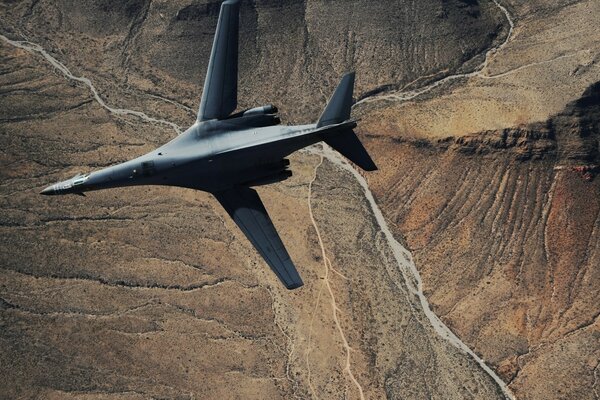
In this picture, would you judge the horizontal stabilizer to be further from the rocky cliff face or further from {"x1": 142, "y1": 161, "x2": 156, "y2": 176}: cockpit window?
the rocky cliff face

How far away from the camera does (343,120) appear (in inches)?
2318

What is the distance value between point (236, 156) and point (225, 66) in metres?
9.16

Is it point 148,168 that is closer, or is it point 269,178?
point 148,168

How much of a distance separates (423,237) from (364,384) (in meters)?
20.6

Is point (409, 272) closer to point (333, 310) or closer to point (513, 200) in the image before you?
point (333, 310)

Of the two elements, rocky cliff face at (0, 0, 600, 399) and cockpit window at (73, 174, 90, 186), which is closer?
cockpit window at (73, 174, 90, 186)

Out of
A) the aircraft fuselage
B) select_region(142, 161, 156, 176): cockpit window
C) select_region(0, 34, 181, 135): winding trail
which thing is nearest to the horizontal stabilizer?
the aircraft fuselage

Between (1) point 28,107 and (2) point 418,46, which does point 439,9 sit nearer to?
(2) point 418,46

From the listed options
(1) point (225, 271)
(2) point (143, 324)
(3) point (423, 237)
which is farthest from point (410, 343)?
(2) point (143, 324)

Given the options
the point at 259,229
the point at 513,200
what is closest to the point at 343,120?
the point at 259,229

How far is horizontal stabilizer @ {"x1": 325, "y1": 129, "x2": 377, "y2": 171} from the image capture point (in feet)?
195

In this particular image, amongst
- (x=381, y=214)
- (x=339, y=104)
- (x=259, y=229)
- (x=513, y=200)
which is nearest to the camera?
(x=339, y=104)

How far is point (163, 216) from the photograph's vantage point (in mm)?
Answer: 75562

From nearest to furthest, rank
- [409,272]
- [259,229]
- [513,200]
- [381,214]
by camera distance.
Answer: [259,229]
[409,272]
[513,200]
[381,214]
